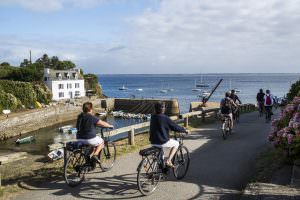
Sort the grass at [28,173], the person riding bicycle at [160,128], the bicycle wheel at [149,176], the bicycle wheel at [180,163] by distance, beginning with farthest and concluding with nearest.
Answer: the bicycle wheel at [180,163] < the grass at [28,173] < the person riding bicycle at [160,128] < the bicycle wheel at [149,176]

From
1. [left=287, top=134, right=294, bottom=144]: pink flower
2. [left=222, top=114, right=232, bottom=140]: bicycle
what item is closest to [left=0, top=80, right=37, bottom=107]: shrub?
[left=222, top=114, right=232, bottom=140]: bicycle

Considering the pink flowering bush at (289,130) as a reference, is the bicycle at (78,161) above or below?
below

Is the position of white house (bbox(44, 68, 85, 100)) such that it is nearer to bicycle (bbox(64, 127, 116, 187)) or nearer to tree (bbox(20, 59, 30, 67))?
tree (bbox(20, 59, 30, 67))

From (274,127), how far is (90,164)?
5401mm

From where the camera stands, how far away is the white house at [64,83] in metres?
75.6

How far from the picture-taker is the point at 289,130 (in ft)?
31.5

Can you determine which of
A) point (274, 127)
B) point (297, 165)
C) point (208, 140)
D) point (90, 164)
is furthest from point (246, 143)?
point (90, 164)

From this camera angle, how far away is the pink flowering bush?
368 inches

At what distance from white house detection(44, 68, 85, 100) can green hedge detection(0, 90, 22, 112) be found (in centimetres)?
1514

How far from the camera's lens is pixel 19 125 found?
50.9 metres

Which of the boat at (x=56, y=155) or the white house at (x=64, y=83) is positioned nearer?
the boat at (x=56, y=155)

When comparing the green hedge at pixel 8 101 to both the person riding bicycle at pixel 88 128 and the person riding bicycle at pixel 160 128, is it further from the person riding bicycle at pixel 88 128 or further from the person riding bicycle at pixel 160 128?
the person riding bicycle at pixel 160 128

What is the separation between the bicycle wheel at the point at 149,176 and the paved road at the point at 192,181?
0.15 metres

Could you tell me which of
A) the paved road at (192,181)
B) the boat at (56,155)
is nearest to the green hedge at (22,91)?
the boat at (56,155)
